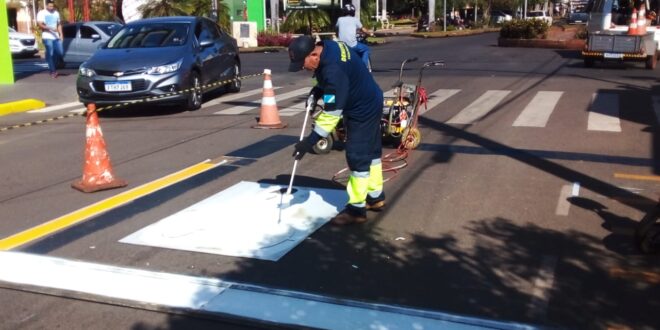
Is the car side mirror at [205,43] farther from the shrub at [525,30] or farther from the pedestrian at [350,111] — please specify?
the shrub at [525,30]

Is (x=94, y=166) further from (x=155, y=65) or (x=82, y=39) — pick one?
(x=82, y=39)

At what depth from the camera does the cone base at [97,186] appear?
7.69 meters

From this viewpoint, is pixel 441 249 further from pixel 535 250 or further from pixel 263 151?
pixel 263 151

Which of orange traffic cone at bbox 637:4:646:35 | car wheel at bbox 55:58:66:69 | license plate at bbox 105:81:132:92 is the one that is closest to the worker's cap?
license plate at bbox 105:81:132:92

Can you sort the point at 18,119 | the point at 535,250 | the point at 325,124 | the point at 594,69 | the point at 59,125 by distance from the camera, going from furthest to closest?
the point at 594,69, the point at 18,119, the point at 59,125, the point at 325,124, the point at 535,250

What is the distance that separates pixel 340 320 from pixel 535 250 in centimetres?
200

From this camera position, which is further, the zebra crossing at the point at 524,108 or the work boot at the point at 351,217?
the zebra crossing at the point at 524,108

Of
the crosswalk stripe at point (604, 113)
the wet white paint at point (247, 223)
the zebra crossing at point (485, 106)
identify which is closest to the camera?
the wet white paint at point (247, 223)

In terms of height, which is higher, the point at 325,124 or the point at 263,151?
the point at 325,124

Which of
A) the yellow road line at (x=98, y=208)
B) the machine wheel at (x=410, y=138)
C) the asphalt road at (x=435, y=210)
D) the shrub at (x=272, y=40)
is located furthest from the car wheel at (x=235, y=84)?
the shrub at (x=272, y=40)

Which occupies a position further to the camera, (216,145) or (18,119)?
(18,119)

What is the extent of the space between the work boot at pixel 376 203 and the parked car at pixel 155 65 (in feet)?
22.5

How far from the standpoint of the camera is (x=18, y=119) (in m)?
13.6

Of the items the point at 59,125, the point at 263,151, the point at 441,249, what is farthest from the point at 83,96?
the point at 441,249
